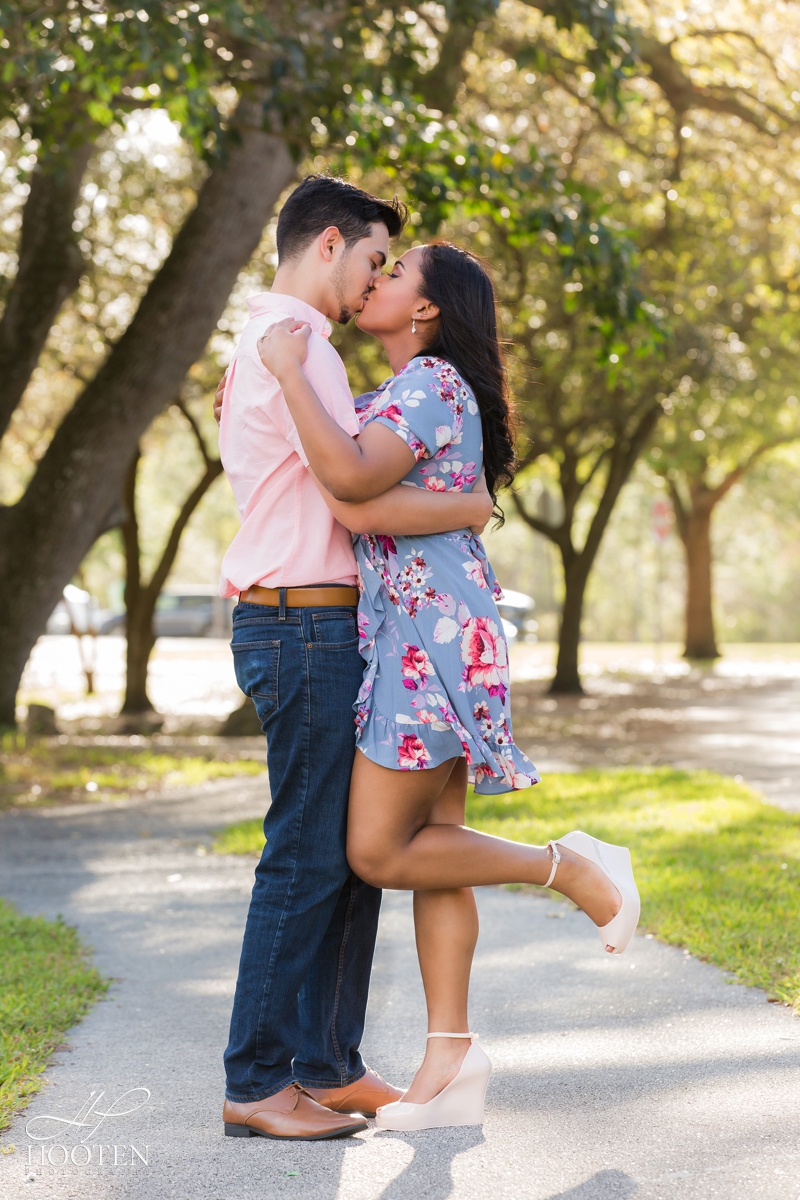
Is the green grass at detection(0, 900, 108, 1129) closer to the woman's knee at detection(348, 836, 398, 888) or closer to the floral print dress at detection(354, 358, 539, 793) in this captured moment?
the woman's knee at detection(348, 836, 398, 888)

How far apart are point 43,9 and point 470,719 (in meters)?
5.69

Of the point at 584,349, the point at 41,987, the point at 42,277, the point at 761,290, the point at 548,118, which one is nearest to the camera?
the point at 41,987

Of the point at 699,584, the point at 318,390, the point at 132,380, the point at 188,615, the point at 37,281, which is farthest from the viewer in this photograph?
the point at 188,615

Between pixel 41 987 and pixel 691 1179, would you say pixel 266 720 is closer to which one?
pixel 691 1179

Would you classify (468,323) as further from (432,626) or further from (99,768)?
(99,768)

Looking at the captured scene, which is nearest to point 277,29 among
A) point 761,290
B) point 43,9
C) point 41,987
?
point 43,9

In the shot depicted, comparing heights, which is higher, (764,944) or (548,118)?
(548,118)

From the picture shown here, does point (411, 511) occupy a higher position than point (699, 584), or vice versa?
point (411, 511)

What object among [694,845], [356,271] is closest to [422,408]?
[356,271]

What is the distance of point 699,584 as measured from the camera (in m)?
27.5

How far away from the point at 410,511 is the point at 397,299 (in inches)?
22.0

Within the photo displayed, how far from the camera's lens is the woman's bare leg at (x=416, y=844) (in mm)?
2809

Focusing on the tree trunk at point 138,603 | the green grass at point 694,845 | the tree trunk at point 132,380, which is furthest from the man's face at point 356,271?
the tree trunk at point 138,603

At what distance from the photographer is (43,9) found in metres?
6.79
